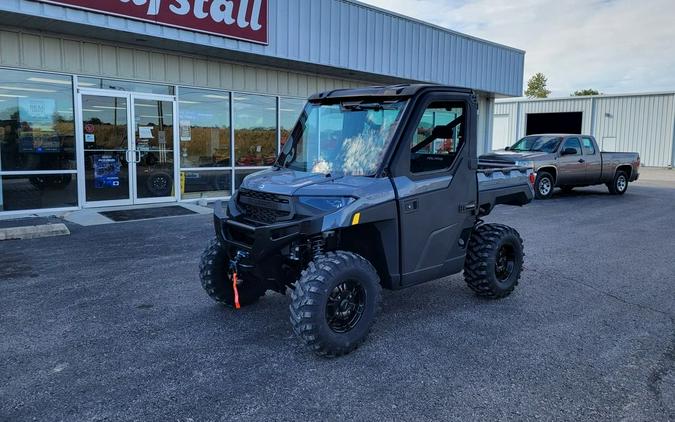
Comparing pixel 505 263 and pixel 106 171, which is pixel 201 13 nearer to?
pixel 106 171

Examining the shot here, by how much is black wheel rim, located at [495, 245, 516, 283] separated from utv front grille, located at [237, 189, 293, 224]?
2681mm

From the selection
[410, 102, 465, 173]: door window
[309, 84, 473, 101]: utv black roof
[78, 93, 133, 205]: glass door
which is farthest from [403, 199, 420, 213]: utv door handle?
[78, 93, 133, 205]: glass door


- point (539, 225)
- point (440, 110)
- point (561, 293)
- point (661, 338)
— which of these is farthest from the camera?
point (539, 225)

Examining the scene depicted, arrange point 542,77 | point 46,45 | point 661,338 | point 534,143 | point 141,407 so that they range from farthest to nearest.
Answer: point 542,77 → point 534,143 → point 46,45 → point 661,338 → point 141,407

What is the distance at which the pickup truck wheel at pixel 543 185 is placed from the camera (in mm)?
14758

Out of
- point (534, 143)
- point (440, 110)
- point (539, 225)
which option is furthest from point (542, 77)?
point (440, 110)

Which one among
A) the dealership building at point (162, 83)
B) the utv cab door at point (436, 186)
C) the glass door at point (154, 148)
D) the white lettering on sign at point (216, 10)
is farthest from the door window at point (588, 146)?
the utv cab door at point (436, 186)

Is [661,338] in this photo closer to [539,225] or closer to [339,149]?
[339,149]

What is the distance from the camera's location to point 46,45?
389 inches

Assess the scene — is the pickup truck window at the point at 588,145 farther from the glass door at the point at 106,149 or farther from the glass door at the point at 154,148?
the glass door at the point at 106,149

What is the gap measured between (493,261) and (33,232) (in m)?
7.38

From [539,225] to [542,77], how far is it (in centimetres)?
8116

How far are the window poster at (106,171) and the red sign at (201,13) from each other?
304cm

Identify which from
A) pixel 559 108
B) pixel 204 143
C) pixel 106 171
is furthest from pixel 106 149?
pixel 559 108
